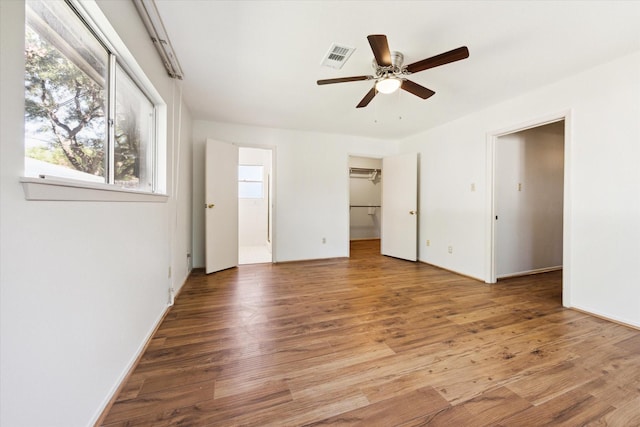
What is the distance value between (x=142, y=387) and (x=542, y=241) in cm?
495

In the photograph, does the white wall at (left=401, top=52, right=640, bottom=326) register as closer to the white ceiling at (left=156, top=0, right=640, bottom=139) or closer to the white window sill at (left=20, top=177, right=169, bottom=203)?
the white ceiling at (left=156, top=0, right=640, bottom=139)

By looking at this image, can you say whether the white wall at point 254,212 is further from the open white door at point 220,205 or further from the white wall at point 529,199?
the white wall at point 529,199

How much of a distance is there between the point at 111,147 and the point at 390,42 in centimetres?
211

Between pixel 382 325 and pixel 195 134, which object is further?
pixel 195 134

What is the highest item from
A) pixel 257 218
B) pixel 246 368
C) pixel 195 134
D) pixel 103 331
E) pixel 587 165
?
pixel 195 134

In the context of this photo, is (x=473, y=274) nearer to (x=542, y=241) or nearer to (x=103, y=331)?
(x=542, y=241)

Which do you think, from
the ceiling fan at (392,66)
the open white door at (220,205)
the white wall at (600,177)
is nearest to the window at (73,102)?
the ceiling fan at (392,66)

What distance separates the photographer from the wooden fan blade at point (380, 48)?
1527mm

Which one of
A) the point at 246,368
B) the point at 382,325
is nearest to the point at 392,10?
the point at 382,325

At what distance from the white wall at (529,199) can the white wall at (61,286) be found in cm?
397

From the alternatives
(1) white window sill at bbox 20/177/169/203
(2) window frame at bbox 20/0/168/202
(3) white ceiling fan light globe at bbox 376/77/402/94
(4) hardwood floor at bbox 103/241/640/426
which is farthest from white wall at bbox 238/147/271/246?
(1) white window sill at bbox 20/177/169/203

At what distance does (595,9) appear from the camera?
5.14 feet

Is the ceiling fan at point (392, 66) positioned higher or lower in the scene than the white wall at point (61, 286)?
higher

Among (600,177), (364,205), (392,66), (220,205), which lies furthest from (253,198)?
(600,177)
